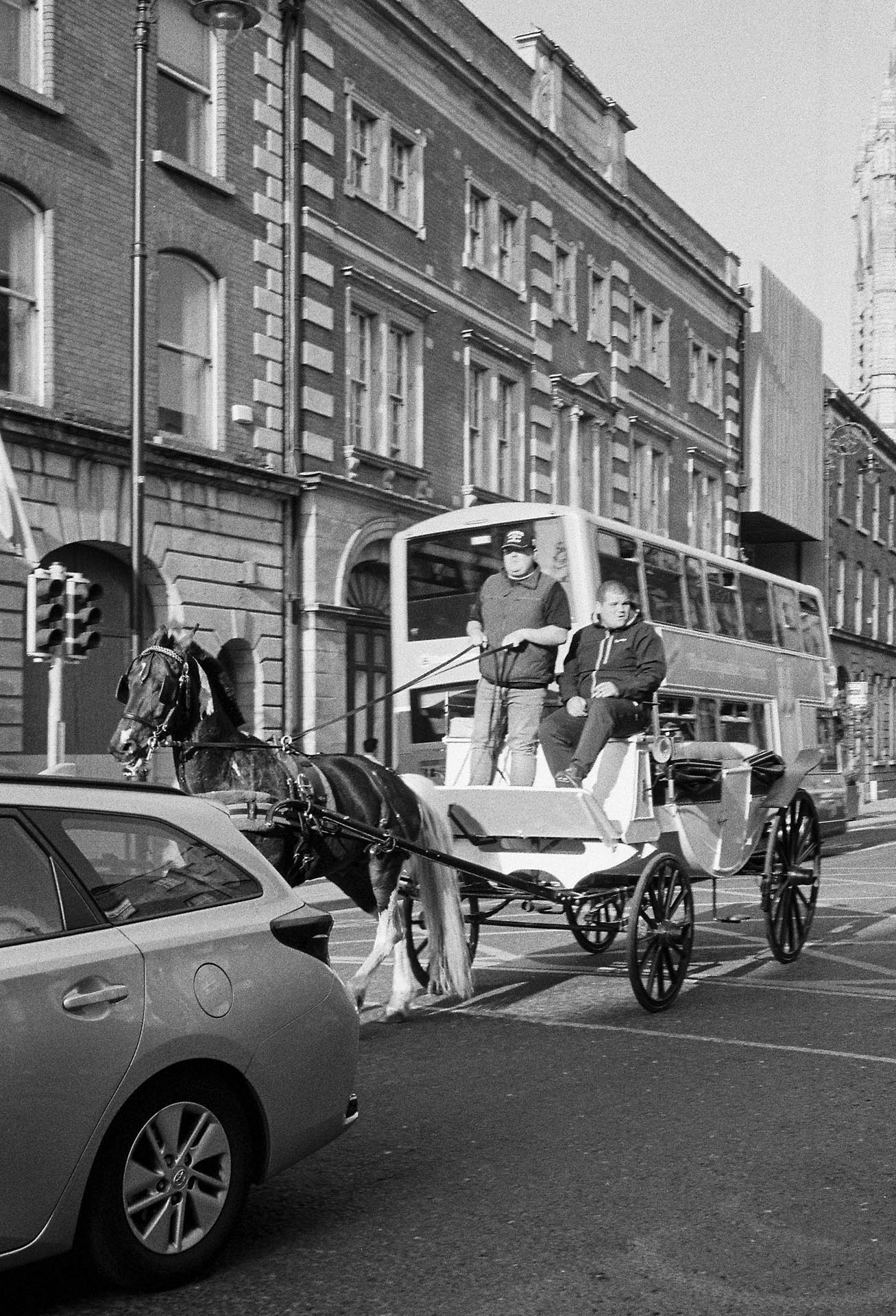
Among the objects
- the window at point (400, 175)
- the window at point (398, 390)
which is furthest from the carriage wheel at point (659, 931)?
the window at point (400, 175)

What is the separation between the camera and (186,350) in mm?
21188

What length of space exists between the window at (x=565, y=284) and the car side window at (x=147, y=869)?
2799 centimetres

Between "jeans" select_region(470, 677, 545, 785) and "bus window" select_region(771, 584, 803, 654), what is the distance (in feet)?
42.4

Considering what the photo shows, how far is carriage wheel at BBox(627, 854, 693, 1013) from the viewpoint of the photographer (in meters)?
8.33

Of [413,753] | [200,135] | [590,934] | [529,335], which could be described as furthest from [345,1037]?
[529,335]

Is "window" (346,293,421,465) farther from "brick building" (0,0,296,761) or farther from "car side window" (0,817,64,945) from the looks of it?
"car side window" (0,817,64,945)

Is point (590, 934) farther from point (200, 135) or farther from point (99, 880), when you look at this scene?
point (200, 135)

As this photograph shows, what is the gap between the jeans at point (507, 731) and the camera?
9.82 meters

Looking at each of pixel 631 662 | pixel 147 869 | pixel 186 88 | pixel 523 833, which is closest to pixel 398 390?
pixel 186 88

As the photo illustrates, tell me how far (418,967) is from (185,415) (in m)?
13.5

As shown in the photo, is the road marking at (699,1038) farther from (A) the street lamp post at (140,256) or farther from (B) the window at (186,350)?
(B) the window at (186,350)

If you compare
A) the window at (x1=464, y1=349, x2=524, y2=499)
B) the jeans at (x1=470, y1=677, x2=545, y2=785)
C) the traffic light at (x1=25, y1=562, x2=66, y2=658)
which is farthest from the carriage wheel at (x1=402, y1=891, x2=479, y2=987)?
the window at (x1=464, y1=349, x2=524, y2=499)

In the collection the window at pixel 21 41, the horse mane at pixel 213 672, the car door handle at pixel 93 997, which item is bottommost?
the car door handle at pixel 93 997

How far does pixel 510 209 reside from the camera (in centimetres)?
2981
